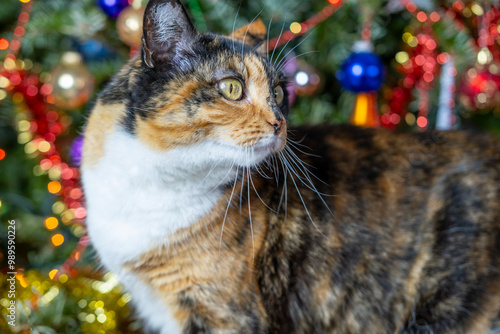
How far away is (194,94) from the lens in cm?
77

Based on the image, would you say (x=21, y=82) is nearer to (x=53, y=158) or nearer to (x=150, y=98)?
(x=53, y=158)

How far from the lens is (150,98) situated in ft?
2.53

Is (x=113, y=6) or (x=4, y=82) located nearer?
(x=113, y=6)

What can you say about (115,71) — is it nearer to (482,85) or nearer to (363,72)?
(363,72)

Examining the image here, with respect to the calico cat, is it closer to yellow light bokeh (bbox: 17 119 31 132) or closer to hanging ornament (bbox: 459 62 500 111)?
hanging ornament (bbox: 459 62 500 111)

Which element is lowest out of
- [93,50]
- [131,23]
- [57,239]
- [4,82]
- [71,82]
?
[57,239]

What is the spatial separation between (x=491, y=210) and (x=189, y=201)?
0.64 metres

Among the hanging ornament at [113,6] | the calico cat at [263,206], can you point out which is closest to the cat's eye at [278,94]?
the calico cat at [263,206]

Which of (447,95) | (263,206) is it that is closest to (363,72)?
(447,95)

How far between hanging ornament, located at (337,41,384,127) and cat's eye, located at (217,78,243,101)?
1.64 feet

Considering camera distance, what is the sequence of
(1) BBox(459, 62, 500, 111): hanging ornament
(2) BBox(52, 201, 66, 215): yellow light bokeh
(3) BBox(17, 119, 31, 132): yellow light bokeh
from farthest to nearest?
(2) BBox(52, 201, 66, 215): yellow light bokeh
(3) BBox(17, 119, 31, 132): yellow light bokeh
(1) BBox(459, 62, 500, 111): hanging ornament

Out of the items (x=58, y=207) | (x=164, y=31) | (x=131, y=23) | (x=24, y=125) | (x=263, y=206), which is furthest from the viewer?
(x=58, y=207)

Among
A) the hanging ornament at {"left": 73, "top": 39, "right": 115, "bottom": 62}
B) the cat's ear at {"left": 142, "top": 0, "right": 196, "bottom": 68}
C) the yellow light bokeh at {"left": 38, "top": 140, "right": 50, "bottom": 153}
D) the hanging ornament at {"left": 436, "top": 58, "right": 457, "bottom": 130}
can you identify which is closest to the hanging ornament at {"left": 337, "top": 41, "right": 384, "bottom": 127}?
the hanging ornament at {"left": 436, "top": 58, "right": 457, "bottom": 130}

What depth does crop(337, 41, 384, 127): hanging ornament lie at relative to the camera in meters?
1.24
